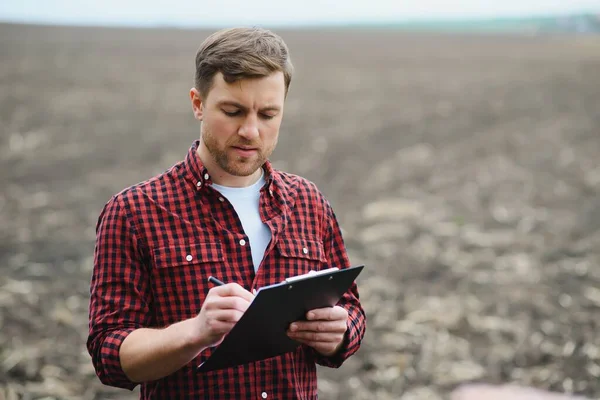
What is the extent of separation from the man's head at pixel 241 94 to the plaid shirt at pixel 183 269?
9 cm

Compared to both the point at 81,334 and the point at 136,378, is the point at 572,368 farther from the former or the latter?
the point at 136,378

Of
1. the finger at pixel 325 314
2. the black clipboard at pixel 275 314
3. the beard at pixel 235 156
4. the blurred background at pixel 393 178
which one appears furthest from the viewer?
the blurred background at pixel 393 178

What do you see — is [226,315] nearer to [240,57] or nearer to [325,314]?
[325,314]

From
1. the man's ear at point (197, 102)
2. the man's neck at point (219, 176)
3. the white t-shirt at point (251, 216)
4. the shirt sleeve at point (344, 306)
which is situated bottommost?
the shirt sleeve at point (344, 306)

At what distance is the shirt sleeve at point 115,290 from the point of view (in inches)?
59.2

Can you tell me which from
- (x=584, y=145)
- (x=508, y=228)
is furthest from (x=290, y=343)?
(x=584, y=145)

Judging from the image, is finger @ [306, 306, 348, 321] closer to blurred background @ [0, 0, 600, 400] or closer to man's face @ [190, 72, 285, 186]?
man's face @ [190, 72, 285, 186]

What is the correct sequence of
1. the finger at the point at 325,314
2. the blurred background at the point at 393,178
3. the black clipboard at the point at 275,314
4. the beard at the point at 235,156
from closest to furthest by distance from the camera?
1. the black clipboard at the point at 275,314
2. the finger at the point at 325,314
3. the beard at the point at 235,156
4. the blurred background at the point at 393,178

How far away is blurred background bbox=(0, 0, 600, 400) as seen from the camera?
3.98 m

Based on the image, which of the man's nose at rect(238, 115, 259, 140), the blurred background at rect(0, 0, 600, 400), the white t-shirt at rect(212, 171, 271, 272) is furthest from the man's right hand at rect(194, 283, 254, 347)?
the blurred background at rect(0, 0, 600, 400)

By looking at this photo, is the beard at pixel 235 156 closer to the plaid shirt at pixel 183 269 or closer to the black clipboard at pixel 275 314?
the plaid shirt at pixel 183 269

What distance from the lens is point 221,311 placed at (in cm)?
134

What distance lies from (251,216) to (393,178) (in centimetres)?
577

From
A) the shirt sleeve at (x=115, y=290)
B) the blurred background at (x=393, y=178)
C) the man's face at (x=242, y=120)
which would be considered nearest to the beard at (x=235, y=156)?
the man's face at (x=242, y=120)
